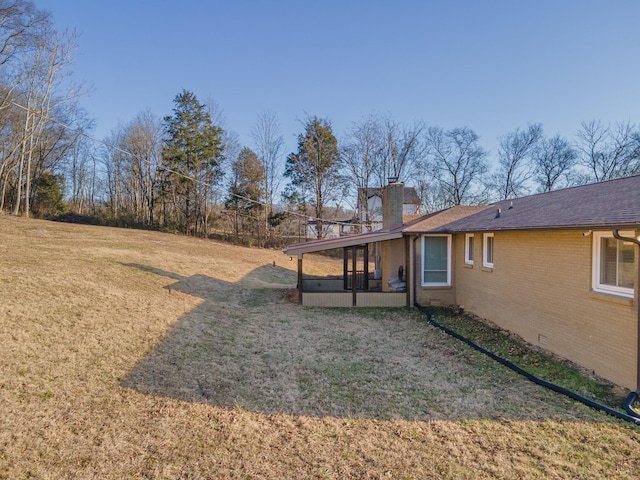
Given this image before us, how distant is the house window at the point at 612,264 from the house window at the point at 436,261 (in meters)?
6.08

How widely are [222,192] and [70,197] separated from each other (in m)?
20.4

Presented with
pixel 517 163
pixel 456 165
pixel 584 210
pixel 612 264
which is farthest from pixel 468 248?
pixel 517 163

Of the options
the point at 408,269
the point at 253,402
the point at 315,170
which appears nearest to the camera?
the point at 253,402

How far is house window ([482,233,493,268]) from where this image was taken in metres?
9.84

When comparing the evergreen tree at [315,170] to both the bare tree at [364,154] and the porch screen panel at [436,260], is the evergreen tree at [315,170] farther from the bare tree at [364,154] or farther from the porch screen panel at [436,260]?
the porch screen panel at [436,260]

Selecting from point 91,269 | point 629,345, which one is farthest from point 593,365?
point 91,269

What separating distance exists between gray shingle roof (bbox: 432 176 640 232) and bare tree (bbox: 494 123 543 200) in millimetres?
28661

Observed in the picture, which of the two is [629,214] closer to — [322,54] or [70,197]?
[322,54]

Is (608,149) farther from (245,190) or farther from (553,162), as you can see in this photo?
(245,190)

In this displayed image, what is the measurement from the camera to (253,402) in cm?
499

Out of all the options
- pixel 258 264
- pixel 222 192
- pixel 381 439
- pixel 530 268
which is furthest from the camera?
pixel 222 192

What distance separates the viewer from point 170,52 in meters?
17.3

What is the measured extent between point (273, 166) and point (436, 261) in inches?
976

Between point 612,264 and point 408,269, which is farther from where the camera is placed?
point 408,269
